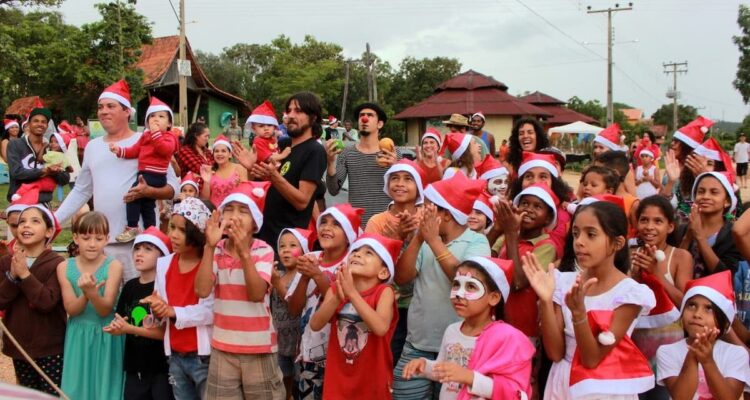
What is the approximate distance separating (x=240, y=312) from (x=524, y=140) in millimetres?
3508

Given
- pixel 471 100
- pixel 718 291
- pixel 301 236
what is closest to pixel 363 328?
pixel 301 236

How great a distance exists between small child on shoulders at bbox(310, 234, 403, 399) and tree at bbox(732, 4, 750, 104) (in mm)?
40639

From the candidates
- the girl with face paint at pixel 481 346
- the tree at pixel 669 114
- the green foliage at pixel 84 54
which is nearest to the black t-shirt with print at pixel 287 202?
the girl with face paint at pixel 481 346

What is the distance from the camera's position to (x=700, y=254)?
423 cm

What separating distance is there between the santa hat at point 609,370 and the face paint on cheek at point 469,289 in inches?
21.2

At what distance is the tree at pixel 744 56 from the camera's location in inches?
1489

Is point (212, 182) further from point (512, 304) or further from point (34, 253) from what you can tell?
point (512, 304)

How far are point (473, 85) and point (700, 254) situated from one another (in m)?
34.5

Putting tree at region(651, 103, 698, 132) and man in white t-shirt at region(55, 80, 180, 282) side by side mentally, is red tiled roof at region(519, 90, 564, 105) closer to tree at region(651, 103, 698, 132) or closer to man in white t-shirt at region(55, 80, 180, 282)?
tree at region(651, 103, 698, 132)

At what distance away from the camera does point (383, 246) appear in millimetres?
3857

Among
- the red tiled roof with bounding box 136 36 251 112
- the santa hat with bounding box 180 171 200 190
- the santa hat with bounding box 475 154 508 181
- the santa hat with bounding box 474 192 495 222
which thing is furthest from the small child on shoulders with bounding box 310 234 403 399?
the red tiled roof with bounding box 136 36 251 112

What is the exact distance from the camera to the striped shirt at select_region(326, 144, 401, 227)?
5746mm

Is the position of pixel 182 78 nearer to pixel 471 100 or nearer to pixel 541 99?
pixel 471 100

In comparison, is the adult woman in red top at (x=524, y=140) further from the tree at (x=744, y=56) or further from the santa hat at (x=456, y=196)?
the tree at (x=744, y=56)
